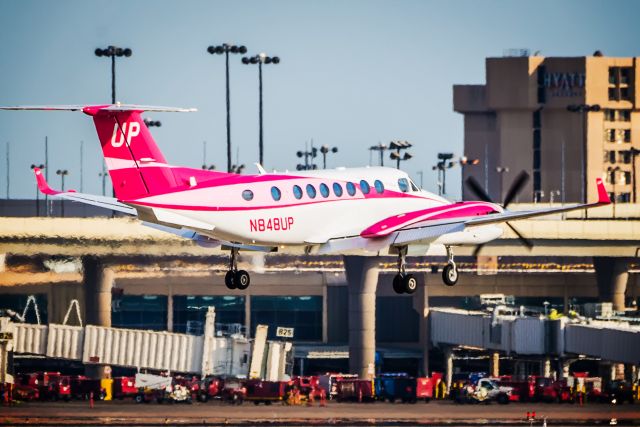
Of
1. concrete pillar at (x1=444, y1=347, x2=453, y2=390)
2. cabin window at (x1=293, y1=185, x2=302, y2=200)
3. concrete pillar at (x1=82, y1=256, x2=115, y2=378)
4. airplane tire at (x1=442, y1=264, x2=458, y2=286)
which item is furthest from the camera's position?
concrete pillar at (x1=444, y1=347, x2=453, y2=390)

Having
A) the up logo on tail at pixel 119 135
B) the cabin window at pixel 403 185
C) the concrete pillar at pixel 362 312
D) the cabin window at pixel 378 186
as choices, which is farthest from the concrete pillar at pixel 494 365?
the up logo on tail at pixel 119 135

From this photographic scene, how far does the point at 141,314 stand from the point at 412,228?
100112 millimetres

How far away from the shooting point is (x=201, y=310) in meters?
174

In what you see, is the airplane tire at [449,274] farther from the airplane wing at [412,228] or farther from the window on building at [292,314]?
the window on building at [292,314]

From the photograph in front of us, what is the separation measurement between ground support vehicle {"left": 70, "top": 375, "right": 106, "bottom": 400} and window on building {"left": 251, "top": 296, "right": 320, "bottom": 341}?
3577cm

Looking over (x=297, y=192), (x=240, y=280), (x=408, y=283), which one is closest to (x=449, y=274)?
(x=408, y=283)

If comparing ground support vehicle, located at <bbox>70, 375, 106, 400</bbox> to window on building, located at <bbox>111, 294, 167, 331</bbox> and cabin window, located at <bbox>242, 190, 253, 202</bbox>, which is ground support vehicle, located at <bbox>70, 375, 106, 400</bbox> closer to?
window on building, located at <bbox>111, 294, 167, 331</bbox>

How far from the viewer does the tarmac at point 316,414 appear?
12381cm

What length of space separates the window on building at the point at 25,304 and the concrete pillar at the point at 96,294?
569cm

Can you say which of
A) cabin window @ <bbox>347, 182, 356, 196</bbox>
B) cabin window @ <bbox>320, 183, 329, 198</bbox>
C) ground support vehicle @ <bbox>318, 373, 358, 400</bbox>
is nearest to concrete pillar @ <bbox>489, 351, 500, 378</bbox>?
ground support vehicle @ <bbox>318, 373, 358, 400</bbox>

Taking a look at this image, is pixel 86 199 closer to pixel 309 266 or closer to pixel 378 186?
pixel 378 186

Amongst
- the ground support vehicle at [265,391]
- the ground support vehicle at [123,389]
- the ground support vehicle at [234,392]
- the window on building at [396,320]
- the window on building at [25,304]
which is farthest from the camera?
the window on building at [396,320]

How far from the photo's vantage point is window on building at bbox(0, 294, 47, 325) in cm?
15834

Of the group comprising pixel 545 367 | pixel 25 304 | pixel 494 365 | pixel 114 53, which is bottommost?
pixel 494 365
